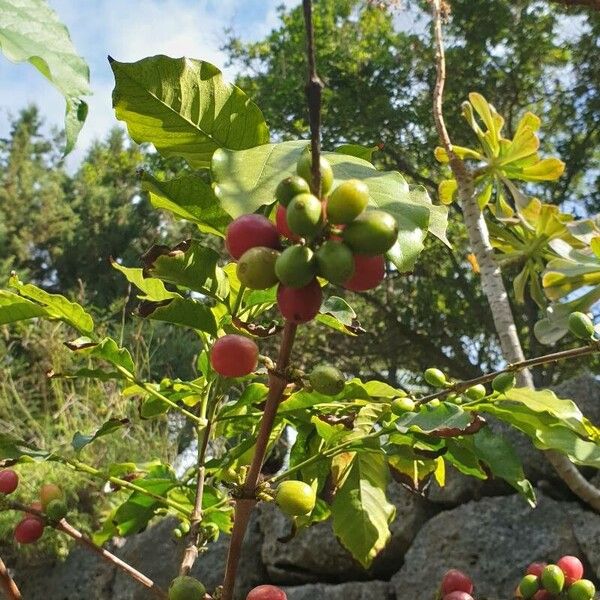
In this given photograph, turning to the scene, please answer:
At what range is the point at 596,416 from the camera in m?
2.41

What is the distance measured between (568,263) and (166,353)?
18.1ft

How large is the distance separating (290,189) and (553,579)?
0.54 metres

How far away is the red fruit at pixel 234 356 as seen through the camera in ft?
1.87

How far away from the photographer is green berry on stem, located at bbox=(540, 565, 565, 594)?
76cm

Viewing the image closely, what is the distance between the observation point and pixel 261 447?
0.49 meters

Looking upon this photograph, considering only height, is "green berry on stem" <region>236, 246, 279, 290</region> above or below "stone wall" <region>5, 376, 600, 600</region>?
above

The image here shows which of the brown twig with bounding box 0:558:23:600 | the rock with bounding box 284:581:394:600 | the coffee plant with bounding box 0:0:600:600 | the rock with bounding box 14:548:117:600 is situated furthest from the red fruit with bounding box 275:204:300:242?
the rock with bounding box 14:548:117:600

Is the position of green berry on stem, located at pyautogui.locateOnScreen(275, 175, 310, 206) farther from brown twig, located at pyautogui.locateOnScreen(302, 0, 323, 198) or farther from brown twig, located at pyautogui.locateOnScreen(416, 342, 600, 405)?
brown twig, located at pyautogui.locateOnScreen(416, 342, 600, 405)

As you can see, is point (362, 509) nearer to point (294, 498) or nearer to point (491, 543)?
point (294, 498)

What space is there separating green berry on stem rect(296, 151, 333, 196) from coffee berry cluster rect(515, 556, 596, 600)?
0.51 m

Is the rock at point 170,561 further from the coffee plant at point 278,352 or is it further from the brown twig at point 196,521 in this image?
the brown twig at point 196,521

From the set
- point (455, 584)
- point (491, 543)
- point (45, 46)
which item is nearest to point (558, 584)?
point (455, 584)

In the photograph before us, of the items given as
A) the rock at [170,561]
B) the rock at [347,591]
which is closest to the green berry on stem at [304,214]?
the rock at [347,591]

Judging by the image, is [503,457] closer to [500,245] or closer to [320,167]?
[320,167]
